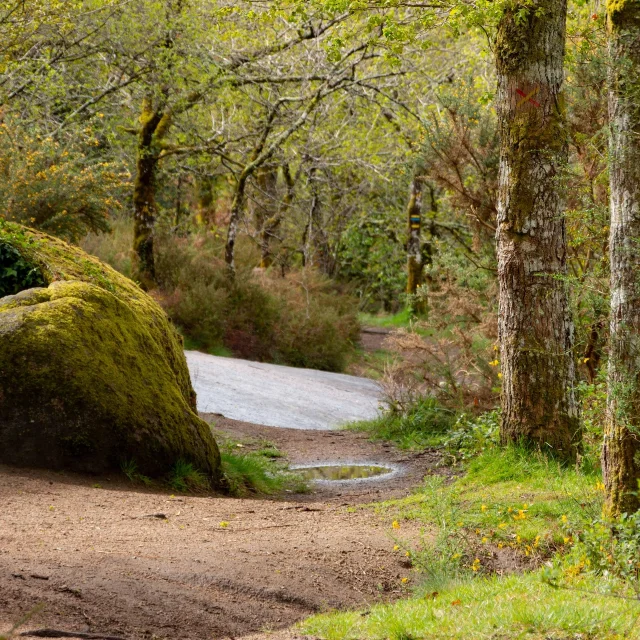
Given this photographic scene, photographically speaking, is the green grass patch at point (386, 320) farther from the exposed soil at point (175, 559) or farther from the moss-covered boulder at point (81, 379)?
the exposed soil at point (175, 559)

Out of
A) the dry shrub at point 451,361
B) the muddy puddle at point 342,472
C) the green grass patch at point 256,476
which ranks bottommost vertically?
the muddy puddle at point 342,472

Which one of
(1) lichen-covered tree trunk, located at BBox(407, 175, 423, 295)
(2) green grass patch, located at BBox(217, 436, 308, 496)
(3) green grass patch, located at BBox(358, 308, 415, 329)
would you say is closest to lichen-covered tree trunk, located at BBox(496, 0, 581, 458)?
(2) green grass patch, located at BBox(217, 436, 308, 496)

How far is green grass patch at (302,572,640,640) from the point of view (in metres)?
4.05

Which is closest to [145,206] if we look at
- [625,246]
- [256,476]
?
[256,476]

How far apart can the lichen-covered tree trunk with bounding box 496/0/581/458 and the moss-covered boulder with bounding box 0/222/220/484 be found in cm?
308

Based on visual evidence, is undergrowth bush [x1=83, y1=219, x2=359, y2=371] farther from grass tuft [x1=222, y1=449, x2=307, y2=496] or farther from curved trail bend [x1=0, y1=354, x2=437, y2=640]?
curved trail bend [x1=0, y1=354, x2=437, y2=640]

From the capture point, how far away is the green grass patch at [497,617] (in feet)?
13.3

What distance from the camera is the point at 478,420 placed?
9.94m

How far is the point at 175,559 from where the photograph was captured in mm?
5379

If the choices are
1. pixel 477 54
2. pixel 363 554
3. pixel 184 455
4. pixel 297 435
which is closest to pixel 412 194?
pixel 477 54

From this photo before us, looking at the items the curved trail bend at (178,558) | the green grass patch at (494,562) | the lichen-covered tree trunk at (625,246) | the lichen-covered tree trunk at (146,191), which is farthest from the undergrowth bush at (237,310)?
the lichen-covered tree trunk at (625,246)

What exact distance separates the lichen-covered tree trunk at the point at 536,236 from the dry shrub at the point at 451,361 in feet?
7.19

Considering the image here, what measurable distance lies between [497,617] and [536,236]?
4.54 meters

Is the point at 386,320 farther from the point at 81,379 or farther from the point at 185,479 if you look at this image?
the point at 81,379
